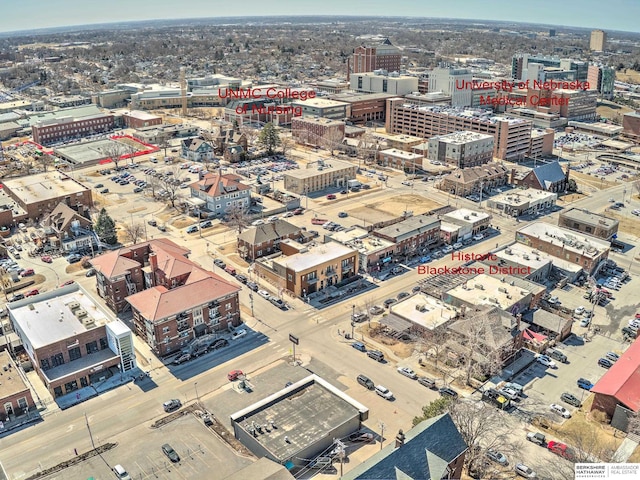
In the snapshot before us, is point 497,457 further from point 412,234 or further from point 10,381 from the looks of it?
point 10,381

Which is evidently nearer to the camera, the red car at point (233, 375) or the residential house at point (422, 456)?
the residential house at point (422, 456)

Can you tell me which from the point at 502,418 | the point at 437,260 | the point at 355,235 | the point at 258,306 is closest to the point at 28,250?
the point at 258,306

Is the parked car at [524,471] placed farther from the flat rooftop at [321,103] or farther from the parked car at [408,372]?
the flat rooftop at [321,103]

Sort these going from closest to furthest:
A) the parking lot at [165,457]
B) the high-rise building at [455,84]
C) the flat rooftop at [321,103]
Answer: the parking lot at [165,457], the flat rooftop at [321,103], the high-rise building at [455,84]

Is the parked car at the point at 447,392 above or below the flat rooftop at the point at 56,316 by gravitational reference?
below

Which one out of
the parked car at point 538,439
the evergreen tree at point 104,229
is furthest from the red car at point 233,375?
the evergreen tree at point 104,229

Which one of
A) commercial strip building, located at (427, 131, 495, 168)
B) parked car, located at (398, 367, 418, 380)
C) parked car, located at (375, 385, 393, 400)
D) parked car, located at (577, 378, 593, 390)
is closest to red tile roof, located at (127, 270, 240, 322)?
parked car, located at (375, 385, 393, 400)
